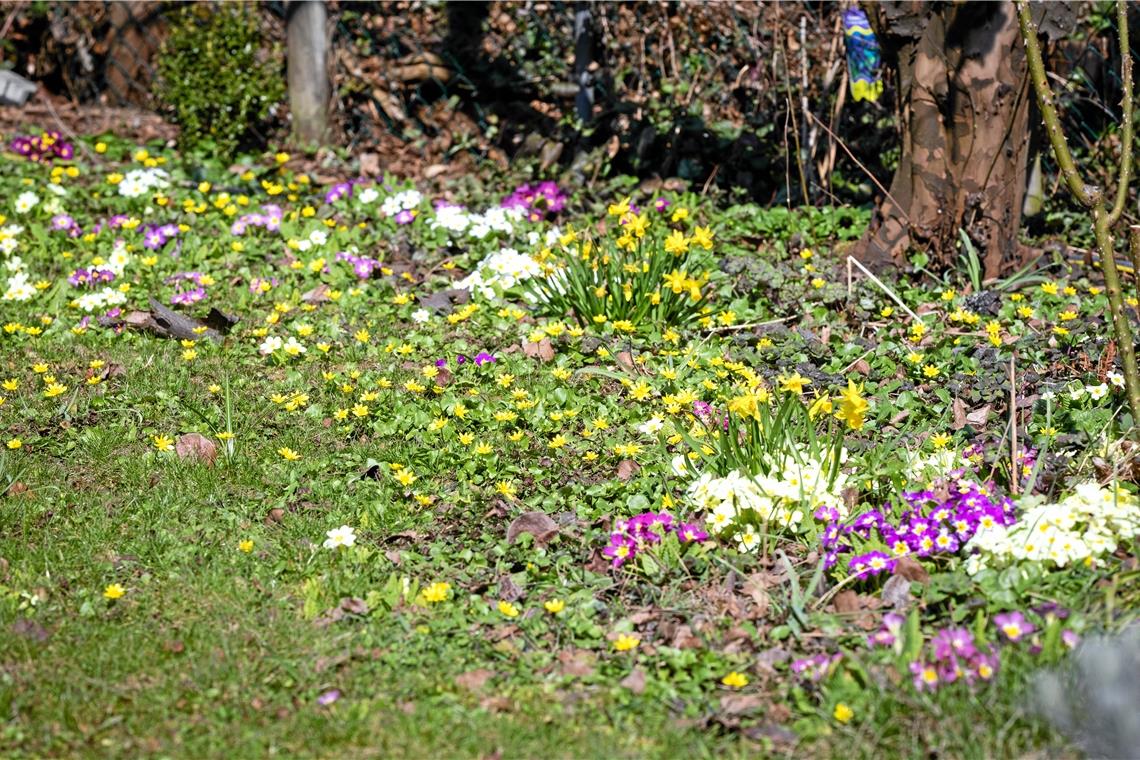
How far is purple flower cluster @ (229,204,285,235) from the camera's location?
555 cm

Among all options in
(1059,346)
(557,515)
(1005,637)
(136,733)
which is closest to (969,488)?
(1005,637)

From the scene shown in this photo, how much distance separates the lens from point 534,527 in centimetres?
333

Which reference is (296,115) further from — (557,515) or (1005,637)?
(1005,637)

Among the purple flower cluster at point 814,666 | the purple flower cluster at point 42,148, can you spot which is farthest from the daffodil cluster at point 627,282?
the purple flower cluster at point 42,148

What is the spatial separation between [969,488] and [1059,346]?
146cm

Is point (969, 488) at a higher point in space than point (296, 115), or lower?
lower

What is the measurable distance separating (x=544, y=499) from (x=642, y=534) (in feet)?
1.39

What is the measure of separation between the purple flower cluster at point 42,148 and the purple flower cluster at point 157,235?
1.27 meters

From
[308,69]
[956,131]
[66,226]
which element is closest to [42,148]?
[66,226]

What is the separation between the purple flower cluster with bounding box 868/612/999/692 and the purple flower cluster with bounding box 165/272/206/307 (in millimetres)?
3288

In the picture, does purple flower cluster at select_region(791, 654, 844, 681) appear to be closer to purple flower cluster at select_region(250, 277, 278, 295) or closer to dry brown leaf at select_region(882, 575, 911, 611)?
dry brown leaf at select_region(882, 575, 911, 611)

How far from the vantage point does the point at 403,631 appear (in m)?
2.93

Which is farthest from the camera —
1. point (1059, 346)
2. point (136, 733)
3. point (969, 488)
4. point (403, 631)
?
point (1059, 346)

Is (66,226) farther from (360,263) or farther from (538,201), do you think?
(538,201)
